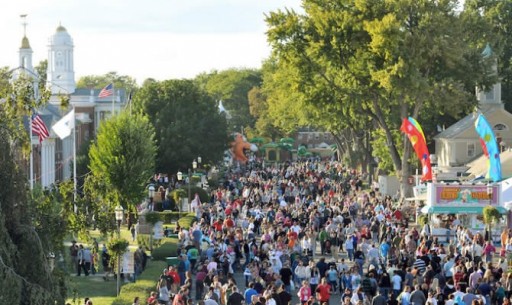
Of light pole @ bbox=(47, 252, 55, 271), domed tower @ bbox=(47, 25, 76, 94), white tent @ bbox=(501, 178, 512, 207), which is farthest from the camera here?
domed tower @ bbox=(47, 25, 76, 94)

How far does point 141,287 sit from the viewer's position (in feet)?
96.1

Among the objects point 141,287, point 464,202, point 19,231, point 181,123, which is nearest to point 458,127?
point 181,123

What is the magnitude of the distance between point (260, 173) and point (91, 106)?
1027 inches

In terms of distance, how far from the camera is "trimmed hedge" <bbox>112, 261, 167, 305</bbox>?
91.4ft

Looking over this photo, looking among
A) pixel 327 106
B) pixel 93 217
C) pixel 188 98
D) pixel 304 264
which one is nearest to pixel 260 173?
pixel 188 98

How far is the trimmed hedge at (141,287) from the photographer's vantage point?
91.4 feet

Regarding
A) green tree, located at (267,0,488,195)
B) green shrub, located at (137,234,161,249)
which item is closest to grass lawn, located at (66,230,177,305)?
green shrub, located at (137,234,161,249)

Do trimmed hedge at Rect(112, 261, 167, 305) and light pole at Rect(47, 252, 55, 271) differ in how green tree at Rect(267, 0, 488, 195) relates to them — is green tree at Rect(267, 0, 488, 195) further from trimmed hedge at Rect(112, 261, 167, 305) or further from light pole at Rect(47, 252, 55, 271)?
light pole at Rect(47, 252, 55, 271)

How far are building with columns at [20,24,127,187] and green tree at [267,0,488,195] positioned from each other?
1766cm

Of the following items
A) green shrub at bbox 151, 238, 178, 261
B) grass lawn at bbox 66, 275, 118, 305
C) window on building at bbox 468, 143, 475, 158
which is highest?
window on building at bbox 468, 143, 475, 158

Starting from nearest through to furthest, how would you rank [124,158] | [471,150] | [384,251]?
[384,251], [124,158], [471,150]

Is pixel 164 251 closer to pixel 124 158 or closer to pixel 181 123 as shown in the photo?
pixel 124 158

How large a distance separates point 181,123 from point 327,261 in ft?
132

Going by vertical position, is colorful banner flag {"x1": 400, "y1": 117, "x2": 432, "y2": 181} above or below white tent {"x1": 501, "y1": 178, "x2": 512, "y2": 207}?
above
